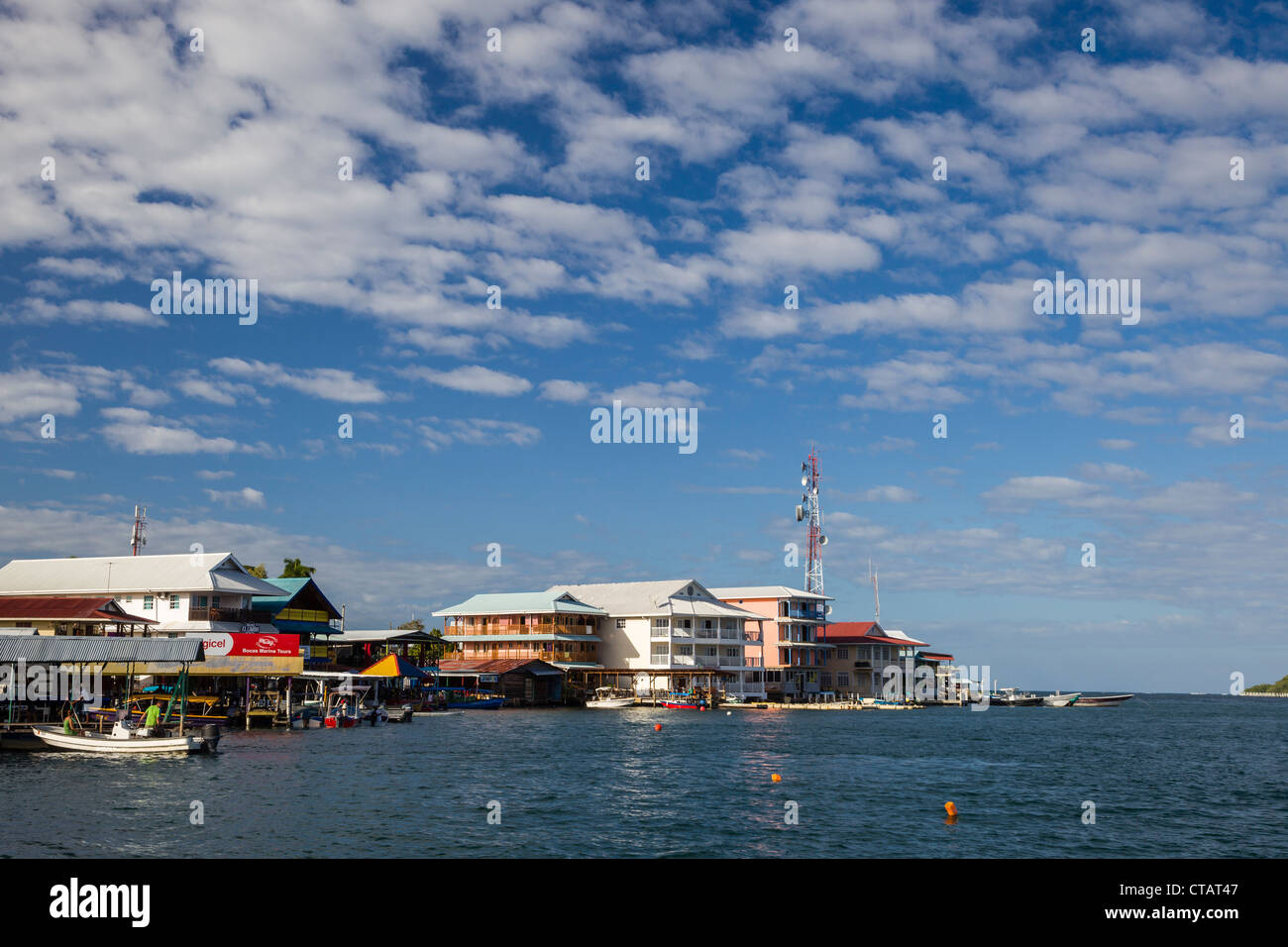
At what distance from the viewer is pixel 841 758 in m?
53.3

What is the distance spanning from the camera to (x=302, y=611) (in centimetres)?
9412

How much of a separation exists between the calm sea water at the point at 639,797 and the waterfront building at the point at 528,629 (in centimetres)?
4396

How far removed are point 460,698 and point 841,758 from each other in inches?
2163

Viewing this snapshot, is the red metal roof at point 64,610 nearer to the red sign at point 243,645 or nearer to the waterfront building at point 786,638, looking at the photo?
the red sign at point 243,645

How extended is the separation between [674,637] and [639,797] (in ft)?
249

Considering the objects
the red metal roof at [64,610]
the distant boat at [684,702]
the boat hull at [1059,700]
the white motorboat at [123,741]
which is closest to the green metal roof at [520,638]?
the distant boat at [684,702]

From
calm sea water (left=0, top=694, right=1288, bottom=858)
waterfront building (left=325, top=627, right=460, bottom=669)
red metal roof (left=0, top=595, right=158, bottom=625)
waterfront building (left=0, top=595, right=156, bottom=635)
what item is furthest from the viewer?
waterfront building (left=325, top=627, right=460, bottom=669)

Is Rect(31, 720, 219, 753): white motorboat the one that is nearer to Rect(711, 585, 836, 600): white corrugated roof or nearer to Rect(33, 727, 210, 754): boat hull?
Rect(33, 727, 210, 754): boat hull

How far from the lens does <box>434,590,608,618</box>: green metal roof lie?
112m

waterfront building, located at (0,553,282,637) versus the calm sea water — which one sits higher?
waterfront building, located at (0,553,282,637)

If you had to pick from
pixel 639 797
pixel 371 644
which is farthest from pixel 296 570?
pixel 639 797

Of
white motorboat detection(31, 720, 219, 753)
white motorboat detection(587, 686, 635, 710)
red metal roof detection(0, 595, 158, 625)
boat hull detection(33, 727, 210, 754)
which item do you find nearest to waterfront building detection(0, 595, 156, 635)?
red metal roof detection(0, 595, 158, 625)

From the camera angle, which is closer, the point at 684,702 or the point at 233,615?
the point at 233,615

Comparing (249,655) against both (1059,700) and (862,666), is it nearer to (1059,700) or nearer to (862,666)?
(862,666)
